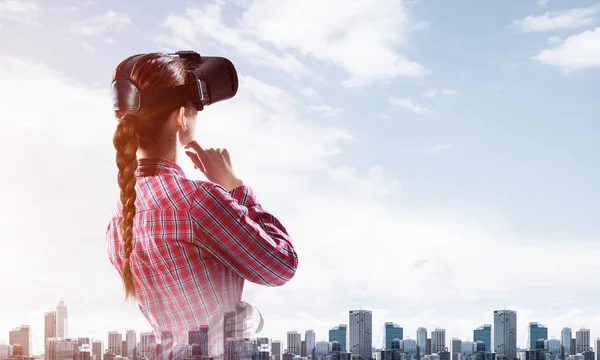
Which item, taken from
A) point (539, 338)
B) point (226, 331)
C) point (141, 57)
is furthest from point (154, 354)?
point (539, 338)

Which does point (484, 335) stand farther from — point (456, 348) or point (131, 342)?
point (131, 342)

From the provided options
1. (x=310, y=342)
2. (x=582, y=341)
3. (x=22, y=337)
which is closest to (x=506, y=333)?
(x=582, y=341)

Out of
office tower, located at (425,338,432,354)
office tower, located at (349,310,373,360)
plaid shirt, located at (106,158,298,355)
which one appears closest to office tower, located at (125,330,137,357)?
plaid shirt, located at (106,158,298,355)

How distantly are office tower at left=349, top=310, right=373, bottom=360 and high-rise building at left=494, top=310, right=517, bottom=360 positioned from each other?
3.31 feet

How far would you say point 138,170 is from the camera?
5.34 feet

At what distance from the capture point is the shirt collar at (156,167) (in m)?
1.62

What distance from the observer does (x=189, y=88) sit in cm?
165

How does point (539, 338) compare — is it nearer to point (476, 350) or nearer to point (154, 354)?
point (476, 350)

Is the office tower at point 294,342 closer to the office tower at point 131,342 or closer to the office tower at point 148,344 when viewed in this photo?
the office tower at point 131,342

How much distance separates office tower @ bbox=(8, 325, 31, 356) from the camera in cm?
455

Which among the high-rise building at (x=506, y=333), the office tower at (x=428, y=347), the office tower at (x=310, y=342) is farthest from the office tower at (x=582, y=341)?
the office tower at (x=310, y=342)

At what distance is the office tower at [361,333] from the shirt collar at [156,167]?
10.0 feet

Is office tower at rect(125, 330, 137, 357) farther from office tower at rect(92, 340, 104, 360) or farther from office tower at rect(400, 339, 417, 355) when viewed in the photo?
office tower at rect(400, 339, 417, 355)

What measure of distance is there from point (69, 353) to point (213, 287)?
6.88ft
